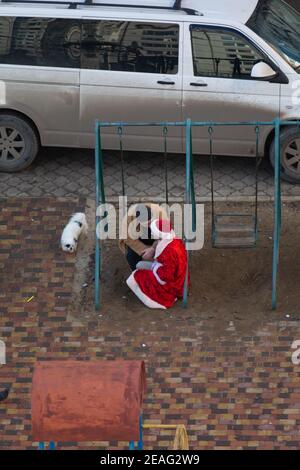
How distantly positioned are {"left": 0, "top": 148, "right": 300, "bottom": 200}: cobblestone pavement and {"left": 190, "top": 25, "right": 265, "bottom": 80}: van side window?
42.9 inches

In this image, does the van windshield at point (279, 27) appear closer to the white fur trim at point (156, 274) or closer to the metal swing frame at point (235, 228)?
the metal swing frame at point (235, 228)

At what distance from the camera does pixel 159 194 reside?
1396 cm

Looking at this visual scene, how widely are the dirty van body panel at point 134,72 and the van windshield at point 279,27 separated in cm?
84

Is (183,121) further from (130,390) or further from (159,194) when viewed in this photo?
(130,390)

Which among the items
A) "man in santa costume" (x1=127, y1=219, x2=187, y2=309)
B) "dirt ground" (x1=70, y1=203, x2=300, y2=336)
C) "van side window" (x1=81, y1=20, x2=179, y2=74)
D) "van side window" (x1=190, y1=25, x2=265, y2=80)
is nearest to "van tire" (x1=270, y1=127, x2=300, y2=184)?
"dirt ground" (x1=70, y1=203, x2=300, y2=336)

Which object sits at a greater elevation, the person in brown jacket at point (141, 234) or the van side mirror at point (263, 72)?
the van side mirror at point (263, 72)

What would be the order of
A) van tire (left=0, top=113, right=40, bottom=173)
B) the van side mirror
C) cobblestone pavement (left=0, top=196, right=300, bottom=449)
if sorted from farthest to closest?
van tire (left=0, top=113, right=40, bottom=173), the van side mirror, cobblestone pavement (left=0, top=196, right=300, bottom=449)

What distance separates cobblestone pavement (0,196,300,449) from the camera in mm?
11391

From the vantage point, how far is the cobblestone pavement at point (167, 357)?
1139 cm

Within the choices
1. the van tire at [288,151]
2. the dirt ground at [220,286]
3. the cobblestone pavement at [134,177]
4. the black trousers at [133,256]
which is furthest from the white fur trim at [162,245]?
the van tire at [288,151]

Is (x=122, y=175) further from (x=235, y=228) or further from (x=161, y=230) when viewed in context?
(x=235, y=228)

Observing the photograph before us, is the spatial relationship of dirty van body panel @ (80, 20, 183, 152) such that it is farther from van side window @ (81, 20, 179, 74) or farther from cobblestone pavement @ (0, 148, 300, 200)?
cobblestone pavement @ (0, 148, 300, 200)
